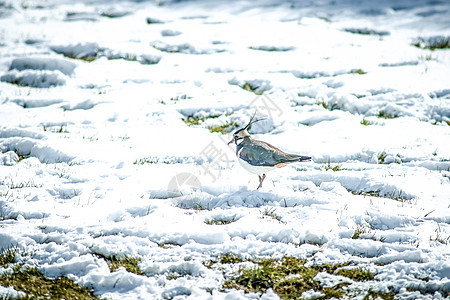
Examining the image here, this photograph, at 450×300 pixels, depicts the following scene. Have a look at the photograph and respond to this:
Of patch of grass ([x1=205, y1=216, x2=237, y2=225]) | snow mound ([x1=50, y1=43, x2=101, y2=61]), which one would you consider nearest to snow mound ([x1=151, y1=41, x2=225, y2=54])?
snow mound ([x1=50, y1=43, x2=101, y2=61])

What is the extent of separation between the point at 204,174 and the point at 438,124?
5.11 meters

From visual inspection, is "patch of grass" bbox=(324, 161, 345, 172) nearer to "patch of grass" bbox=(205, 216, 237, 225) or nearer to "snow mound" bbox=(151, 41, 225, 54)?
"patch of grass" bbox=(205, 216, 237, 225)

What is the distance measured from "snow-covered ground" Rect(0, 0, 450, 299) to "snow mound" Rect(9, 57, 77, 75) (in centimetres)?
4

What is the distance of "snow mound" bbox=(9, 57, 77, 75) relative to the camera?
11750 millimetres

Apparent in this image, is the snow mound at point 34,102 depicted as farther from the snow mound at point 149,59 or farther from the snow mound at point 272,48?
the snow mound at point 272,48

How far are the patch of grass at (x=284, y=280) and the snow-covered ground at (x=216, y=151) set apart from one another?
165 mm

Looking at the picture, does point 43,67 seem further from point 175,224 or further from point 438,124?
point 438,124

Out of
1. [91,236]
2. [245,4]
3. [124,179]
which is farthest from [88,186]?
[245,4]

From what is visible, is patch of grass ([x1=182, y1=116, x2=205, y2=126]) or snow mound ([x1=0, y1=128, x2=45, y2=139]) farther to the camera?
patch of grass ([x1=182, y1=116, x2=205, y2=126])

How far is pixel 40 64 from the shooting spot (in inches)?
466

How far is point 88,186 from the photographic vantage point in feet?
19.7

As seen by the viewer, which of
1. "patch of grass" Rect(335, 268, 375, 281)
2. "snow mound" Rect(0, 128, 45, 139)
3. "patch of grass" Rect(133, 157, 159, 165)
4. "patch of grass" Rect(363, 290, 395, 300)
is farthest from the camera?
"snow mound" Rect(0, 128, 45, 139)

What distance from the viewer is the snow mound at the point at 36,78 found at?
1094 cm

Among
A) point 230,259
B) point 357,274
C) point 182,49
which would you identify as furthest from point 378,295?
point 182,49
